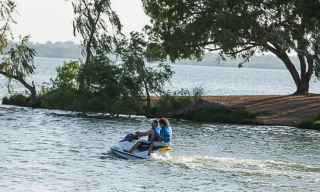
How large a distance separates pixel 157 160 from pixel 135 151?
4.26ft

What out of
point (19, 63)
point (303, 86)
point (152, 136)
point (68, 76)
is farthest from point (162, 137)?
point (303, 86)

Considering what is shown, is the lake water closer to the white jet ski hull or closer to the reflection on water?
the reflection on water

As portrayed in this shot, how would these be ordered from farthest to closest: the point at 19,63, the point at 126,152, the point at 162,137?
the point at 19,63
the point at 126,152
the point at 162,137

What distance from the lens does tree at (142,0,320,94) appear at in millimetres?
63938

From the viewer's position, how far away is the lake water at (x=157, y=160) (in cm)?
2884

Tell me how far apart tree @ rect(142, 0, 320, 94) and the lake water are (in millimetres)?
10834

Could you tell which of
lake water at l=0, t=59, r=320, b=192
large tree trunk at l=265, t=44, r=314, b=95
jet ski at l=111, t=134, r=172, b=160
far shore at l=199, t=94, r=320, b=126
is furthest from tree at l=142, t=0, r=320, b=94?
jet ski at l=111, t=134, r=172, b=160

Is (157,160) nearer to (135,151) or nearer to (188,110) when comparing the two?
(135,151)

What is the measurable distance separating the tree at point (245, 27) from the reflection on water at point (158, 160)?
36.3 feet

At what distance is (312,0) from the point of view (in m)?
64.6

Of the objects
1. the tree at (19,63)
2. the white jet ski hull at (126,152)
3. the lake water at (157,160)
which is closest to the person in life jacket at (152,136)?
the white jet ski hull at (126,152)

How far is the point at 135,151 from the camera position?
36.0 metres

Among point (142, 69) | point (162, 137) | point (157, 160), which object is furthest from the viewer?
point (142, 69)

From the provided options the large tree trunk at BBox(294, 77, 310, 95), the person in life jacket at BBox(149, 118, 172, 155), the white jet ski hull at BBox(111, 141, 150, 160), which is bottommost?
the white jet ski hull at BBox(111, 141, 150, 160)
